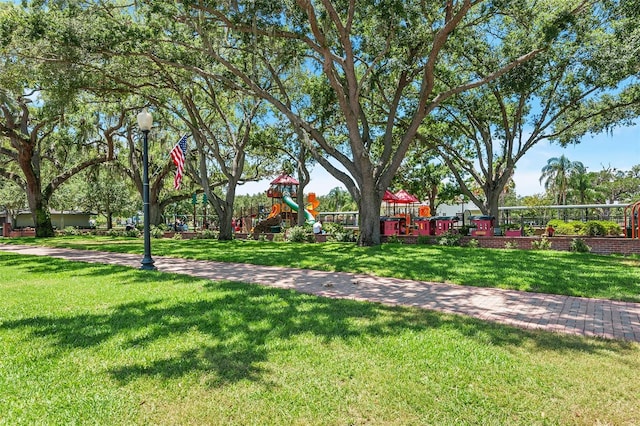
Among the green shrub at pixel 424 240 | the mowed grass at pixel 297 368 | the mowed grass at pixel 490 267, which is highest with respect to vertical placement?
the green shrub at pixel 424 240

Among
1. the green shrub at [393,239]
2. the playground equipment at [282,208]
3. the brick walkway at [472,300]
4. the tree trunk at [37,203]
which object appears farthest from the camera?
the playground equipment at [282,208]

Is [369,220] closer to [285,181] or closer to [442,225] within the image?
[442,225]

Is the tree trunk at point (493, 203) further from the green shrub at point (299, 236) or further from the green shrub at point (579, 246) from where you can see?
the green shrub at point (299, 236)

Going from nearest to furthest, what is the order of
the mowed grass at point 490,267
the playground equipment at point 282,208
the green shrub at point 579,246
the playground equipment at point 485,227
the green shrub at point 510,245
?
the mowed grass at point 490,267
the green shrub at point 579,246
the green shrub at point 510,245
the playground equipment at point 485,227
the playground equipment at point 282,208

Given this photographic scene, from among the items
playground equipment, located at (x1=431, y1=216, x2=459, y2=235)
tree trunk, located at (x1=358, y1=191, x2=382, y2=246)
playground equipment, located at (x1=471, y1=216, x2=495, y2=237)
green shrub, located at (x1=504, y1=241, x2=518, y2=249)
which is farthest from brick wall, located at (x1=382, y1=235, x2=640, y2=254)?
playground equipment, located at (x1=431, y1=216, x2=459, y2=235)

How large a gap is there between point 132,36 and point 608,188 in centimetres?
5471

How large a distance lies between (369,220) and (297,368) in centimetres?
1155

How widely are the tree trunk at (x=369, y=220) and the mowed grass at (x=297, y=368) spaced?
918 centimetres

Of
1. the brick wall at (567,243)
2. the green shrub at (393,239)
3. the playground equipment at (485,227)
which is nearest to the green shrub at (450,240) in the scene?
the brick wall at (567,243)

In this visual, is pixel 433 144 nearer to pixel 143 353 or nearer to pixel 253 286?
pixel 253 286

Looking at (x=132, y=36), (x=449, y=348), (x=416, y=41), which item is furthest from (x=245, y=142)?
(x=449, y=348)

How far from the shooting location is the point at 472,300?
6188 mm

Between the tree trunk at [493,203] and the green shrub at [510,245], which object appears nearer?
the green shrub at [510,245]

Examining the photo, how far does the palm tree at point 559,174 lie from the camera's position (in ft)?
151
